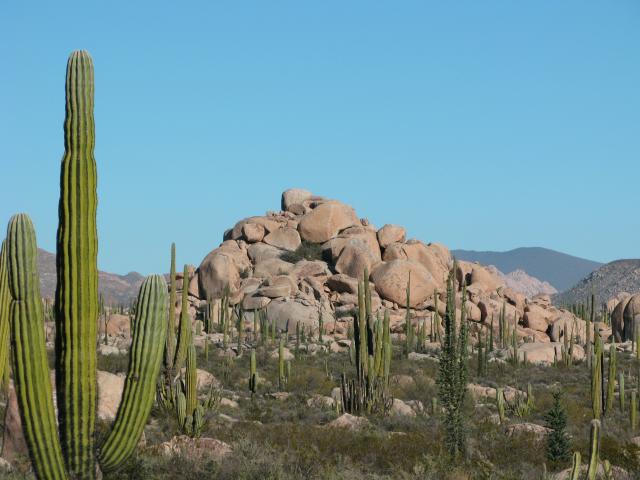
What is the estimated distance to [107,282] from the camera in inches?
6403

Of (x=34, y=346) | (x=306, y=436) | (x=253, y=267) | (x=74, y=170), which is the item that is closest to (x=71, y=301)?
(x=34, y=346)

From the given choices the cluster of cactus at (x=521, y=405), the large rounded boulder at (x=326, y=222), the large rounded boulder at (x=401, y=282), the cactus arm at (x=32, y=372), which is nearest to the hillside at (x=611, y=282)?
the large rounded boulder at (x=326, y=222)

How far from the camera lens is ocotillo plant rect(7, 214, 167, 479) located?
660 centimetres

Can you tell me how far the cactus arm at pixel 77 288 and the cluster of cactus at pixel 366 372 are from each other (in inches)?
499

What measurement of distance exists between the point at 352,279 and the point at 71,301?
41.0 metres

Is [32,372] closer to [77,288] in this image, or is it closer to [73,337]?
[73,337]

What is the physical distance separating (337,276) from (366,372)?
92.3 feet

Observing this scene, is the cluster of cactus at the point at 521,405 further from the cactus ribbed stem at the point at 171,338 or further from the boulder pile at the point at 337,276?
the boulder pile at the point at 337,276

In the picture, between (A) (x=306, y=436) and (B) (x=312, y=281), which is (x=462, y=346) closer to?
(A) (x=306, y=436)

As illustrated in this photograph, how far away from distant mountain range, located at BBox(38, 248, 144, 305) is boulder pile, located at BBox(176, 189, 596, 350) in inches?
2577

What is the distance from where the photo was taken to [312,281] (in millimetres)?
47094

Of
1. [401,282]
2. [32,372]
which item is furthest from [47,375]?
[401,282]

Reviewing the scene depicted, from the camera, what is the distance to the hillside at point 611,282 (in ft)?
402

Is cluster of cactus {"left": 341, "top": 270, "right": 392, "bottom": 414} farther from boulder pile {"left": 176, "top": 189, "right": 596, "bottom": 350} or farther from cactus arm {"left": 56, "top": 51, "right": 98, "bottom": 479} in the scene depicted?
boulder pile {"left": 176, "top": 189, "right": 596, "bottom": 350}
